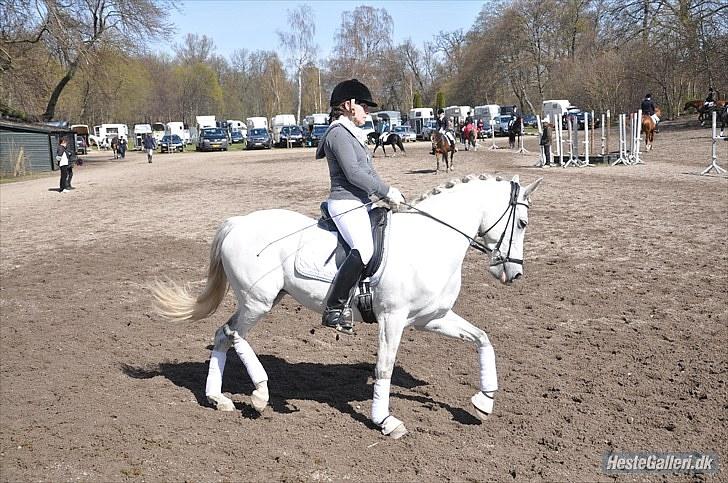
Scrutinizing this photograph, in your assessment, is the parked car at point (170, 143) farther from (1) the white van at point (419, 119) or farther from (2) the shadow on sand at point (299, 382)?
(2) the shadow on sand at point (299, 382)

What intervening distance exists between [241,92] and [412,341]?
94.2 m

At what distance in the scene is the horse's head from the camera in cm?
561

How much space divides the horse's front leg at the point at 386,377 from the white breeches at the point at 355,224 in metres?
0.52

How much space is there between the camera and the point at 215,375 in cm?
580

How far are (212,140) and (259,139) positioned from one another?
4.16 meters

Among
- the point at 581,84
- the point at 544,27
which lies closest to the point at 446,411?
the point at 581,84

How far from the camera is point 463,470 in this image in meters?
4.66

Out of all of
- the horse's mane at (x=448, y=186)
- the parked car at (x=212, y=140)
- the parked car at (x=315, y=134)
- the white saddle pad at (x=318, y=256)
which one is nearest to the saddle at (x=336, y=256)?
the white saddle pad at (x=318, y=256)

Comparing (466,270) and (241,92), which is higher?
(241,92)

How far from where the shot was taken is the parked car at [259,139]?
63469 mm

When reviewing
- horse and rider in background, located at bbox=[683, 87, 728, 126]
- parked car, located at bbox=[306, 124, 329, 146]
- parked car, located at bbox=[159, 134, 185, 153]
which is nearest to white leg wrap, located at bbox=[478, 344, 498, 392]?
horse and rider in background, located at bbox=[683, 87, 728, 126]

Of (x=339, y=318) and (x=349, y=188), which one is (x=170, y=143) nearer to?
(x=349, y=188)

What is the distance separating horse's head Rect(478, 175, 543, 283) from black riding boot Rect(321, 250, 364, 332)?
1.15 metres

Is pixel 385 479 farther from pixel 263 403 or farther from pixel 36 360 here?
pixel 36 360
